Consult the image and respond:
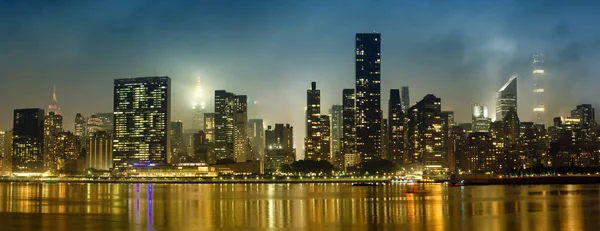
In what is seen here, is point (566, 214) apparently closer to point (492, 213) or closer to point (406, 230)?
point (492, 213)

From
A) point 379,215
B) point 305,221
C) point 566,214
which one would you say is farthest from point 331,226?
point 566,214

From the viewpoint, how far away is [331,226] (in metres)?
51.7

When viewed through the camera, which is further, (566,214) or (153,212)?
(153,212)

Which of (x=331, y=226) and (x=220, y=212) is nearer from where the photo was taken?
(x=331, y=226)

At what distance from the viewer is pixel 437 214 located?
205 feet

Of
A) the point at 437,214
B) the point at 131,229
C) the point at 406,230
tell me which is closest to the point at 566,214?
the point at 437,214

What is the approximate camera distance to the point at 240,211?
6781 centimetres

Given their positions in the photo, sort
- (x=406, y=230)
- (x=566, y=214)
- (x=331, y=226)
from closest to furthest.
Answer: (x=406, y=230)
(x=331, y=226)
(x=566, y=214)

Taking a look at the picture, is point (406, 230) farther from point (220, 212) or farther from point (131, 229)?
point (220, 212)

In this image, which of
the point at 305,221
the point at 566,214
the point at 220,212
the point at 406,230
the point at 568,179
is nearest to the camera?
the point at 406,230

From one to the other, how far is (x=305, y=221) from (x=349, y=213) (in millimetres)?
9328

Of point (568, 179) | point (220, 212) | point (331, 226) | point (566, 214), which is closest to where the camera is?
point (331, 226)

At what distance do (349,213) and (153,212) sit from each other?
18477 millimetres

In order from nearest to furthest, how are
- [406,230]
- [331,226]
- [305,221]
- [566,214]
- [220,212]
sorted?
[406,230]
[331,226]
[305,221]
[566,214]
[220,212]
